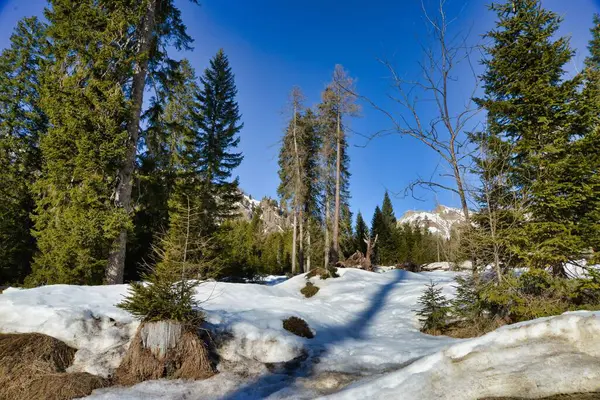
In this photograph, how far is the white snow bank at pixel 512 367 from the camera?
7.50 ft

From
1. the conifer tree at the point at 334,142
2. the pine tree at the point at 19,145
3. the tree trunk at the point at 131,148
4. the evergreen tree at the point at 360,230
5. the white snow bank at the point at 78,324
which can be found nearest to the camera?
the white snow bank at the point at 78,324

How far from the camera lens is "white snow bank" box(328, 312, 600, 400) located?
7.50 feet

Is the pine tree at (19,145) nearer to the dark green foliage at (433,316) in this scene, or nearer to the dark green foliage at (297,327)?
the dark green foliage at (297,327)

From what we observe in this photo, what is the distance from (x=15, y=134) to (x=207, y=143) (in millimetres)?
8558

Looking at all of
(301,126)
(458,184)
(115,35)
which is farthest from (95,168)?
(301,126)

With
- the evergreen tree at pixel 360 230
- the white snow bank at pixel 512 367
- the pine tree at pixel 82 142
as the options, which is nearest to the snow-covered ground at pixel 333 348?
the white snow bank at pixel 512 367

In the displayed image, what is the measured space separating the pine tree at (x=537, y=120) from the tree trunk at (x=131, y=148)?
10984 mm

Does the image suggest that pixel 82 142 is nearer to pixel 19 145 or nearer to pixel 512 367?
pixel 19 145

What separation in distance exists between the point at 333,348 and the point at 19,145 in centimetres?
1608

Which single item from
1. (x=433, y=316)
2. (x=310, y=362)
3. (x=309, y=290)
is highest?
(x=309, y=290)

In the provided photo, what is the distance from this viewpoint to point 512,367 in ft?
8.33

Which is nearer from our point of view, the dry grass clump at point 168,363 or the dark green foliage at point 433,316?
the dry grass clump at point 168,363

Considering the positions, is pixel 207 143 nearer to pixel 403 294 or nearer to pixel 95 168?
pixel 95 168

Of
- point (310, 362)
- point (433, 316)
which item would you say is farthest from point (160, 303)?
point (433, 316)
